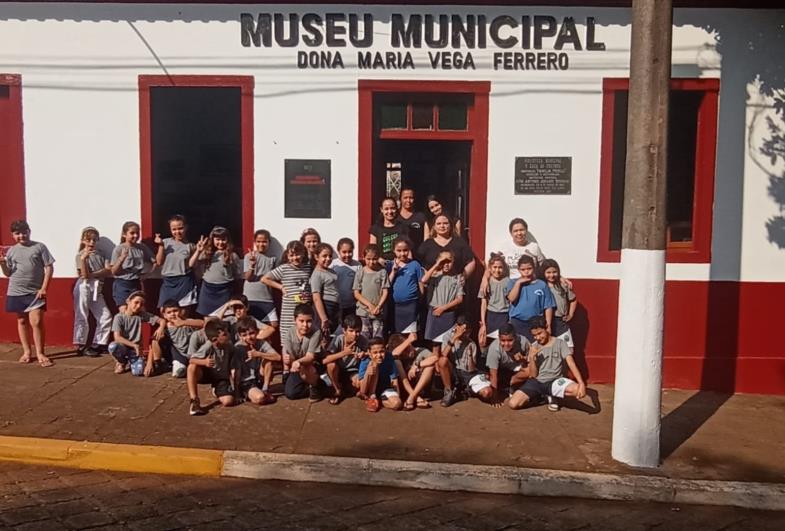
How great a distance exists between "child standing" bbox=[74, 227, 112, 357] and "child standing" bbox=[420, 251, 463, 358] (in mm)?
3544

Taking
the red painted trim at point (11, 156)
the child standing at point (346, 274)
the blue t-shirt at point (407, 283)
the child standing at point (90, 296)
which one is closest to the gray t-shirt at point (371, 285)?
the blue t-shirt at point (407, 283)

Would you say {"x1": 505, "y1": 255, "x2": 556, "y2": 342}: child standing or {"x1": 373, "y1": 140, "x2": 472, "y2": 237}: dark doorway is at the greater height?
{"x1": 373, "y1": 140, "x2": 472, "y2": 237}: dark doorway

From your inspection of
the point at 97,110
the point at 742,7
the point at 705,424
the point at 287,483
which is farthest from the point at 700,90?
the point at 97,110

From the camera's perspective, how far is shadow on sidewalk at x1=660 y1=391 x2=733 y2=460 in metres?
6.52

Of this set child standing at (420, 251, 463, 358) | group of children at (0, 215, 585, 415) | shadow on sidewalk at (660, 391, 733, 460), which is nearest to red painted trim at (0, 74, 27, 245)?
group of children at (0, 215, 585, 415)

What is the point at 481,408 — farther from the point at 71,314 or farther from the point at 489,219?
the point at 71,314

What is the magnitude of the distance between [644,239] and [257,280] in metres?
4.14

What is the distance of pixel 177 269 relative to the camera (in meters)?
8.14

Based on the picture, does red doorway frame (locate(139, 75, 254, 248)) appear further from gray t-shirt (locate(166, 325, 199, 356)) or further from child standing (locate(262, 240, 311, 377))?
gray t-shirt (locate(166, 325, 199, 356))

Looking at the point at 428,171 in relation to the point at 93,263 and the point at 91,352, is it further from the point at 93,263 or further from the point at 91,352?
the point at 91,352

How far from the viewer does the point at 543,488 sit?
5566mm

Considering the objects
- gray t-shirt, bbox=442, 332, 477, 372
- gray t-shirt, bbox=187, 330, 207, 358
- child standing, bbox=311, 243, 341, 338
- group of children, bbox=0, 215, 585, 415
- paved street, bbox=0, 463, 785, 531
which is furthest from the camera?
child standing, bbox=311, 243, 341, 338

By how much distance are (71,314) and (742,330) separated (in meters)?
7.42

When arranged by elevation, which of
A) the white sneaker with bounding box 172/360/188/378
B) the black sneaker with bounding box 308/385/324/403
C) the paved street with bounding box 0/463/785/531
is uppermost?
the white sneaker with bounding box 172/360/188/378
